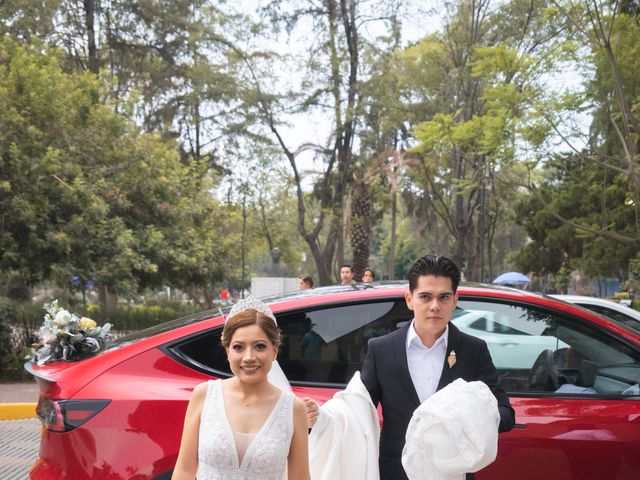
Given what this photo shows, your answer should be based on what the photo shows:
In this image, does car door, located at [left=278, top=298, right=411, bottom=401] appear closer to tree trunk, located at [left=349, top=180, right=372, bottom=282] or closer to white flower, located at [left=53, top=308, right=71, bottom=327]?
white flower, located at [left=53, top=308, right=71, bottom=327]

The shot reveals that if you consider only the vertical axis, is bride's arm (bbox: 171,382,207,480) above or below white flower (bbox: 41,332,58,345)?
below

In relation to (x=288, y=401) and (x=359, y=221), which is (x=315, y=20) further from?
(x=288, y=401)

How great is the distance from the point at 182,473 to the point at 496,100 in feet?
36.7

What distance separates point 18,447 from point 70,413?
15.1 ft

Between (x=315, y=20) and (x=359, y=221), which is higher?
(x=315, y=20)

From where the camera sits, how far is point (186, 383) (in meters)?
3.53

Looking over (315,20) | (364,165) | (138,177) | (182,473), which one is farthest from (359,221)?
(182,473)

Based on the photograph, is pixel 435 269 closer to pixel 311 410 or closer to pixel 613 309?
pixel 311 410

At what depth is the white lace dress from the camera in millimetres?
2112

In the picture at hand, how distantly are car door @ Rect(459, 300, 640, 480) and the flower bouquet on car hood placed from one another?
2.08 metres

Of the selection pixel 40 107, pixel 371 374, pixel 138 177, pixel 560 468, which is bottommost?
pixel 560 468

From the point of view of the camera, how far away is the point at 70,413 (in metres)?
3.36

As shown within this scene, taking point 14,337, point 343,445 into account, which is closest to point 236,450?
point 343,445

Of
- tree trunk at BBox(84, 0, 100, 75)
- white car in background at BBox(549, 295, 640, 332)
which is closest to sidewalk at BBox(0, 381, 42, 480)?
white car in background at BBox(549, 295, 640, 332)
